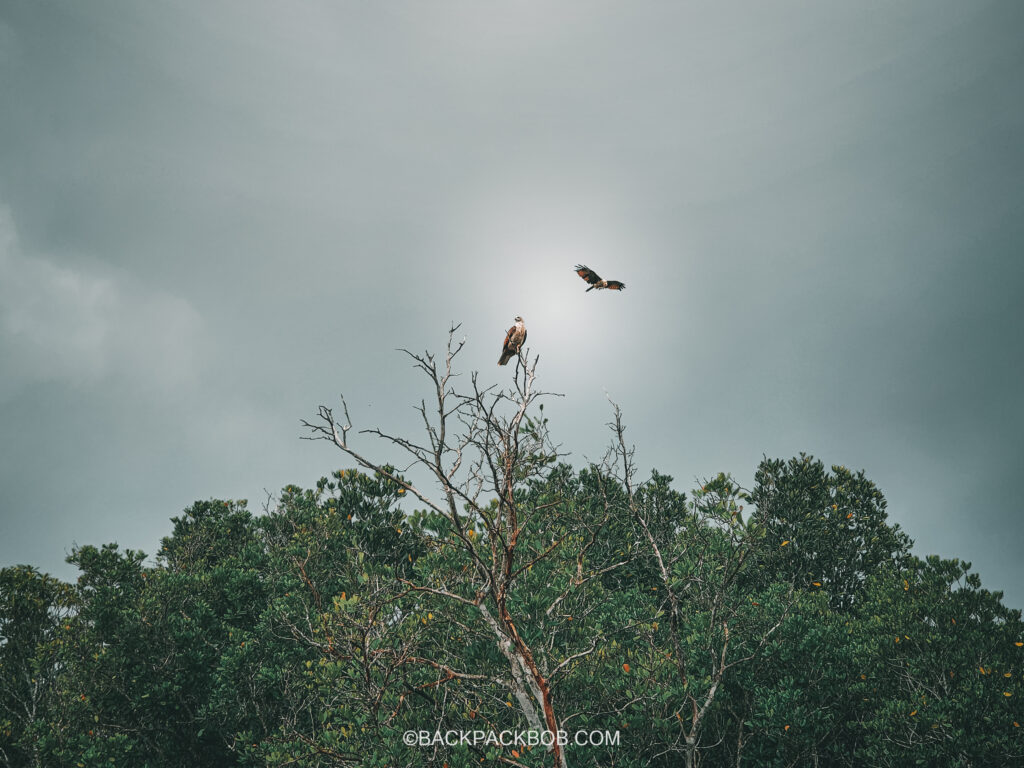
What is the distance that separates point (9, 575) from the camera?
2238 cm

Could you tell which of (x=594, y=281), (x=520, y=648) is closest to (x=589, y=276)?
(x=594, y=281)

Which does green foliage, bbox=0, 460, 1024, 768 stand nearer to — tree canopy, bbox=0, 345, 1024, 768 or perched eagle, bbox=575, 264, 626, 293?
tree canopy, bbox=0, 345, 1024, 768

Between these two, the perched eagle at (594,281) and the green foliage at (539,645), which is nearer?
the perched eagle at (594,281)

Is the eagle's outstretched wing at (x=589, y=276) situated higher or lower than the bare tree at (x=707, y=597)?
higher

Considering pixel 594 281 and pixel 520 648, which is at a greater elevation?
pixel 594 281

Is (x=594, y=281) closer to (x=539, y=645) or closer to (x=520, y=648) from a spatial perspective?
(x=520, y=648)

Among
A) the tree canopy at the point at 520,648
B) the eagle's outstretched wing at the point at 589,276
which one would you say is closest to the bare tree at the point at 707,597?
the tree canopy at the point at 520,648

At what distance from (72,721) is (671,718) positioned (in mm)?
16552

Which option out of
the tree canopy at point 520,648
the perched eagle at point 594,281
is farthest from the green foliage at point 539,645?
the perched eagle at point 594,281

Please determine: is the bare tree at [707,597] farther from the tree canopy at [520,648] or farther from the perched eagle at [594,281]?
the perched eagle at [594,281]

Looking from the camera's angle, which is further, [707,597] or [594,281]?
[707,597]

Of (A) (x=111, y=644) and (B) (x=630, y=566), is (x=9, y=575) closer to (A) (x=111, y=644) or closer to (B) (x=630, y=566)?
(A) (x=111, y=644)

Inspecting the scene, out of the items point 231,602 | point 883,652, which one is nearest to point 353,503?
point 231,602

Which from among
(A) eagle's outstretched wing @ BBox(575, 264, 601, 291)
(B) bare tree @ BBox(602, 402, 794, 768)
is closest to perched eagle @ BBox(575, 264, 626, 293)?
(A) eagle's outstretched wing @ BBox(575, 264, 601, 291)
